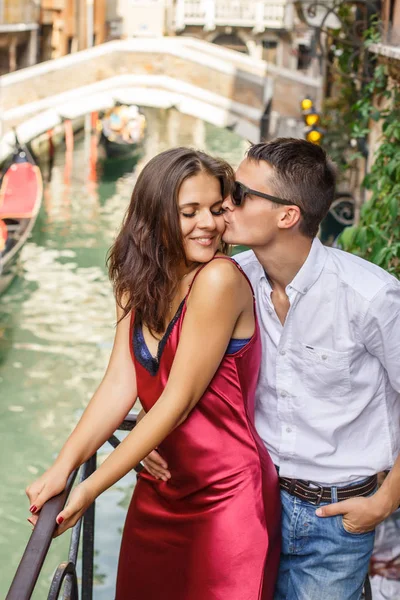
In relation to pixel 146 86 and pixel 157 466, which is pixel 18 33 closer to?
pixel 146 86

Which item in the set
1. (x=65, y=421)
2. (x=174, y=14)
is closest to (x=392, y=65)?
(x=65, y=421)

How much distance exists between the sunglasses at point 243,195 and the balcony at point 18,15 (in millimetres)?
12668

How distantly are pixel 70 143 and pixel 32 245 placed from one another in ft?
17.2

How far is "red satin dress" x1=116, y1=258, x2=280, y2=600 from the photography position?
114cm

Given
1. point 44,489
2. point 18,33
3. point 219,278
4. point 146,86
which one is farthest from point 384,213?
point 18,33

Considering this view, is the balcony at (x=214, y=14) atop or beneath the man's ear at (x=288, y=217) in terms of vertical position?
beneath

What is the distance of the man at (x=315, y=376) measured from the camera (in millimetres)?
1166

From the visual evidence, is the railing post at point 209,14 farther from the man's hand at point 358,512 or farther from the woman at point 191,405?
the man's hand at point 358,512

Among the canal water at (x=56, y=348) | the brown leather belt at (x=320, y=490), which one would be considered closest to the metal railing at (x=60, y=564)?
the brown leather belt at (x=320, y=490)

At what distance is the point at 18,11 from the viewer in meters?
14.0

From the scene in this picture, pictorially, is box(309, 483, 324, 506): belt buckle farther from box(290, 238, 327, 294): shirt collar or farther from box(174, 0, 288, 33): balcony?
box(174, 0, 288, 33): balcony

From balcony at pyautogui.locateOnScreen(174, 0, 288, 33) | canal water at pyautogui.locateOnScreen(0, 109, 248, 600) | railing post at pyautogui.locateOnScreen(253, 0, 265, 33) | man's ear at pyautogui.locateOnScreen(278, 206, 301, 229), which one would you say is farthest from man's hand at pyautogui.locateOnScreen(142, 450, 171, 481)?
balcony at pyautogui.locateOnScreen(174, 0, 288, 33)

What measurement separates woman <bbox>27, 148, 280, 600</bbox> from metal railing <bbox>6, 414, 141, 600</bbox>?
0.15ft

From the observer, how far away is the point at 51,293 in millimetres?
6984
